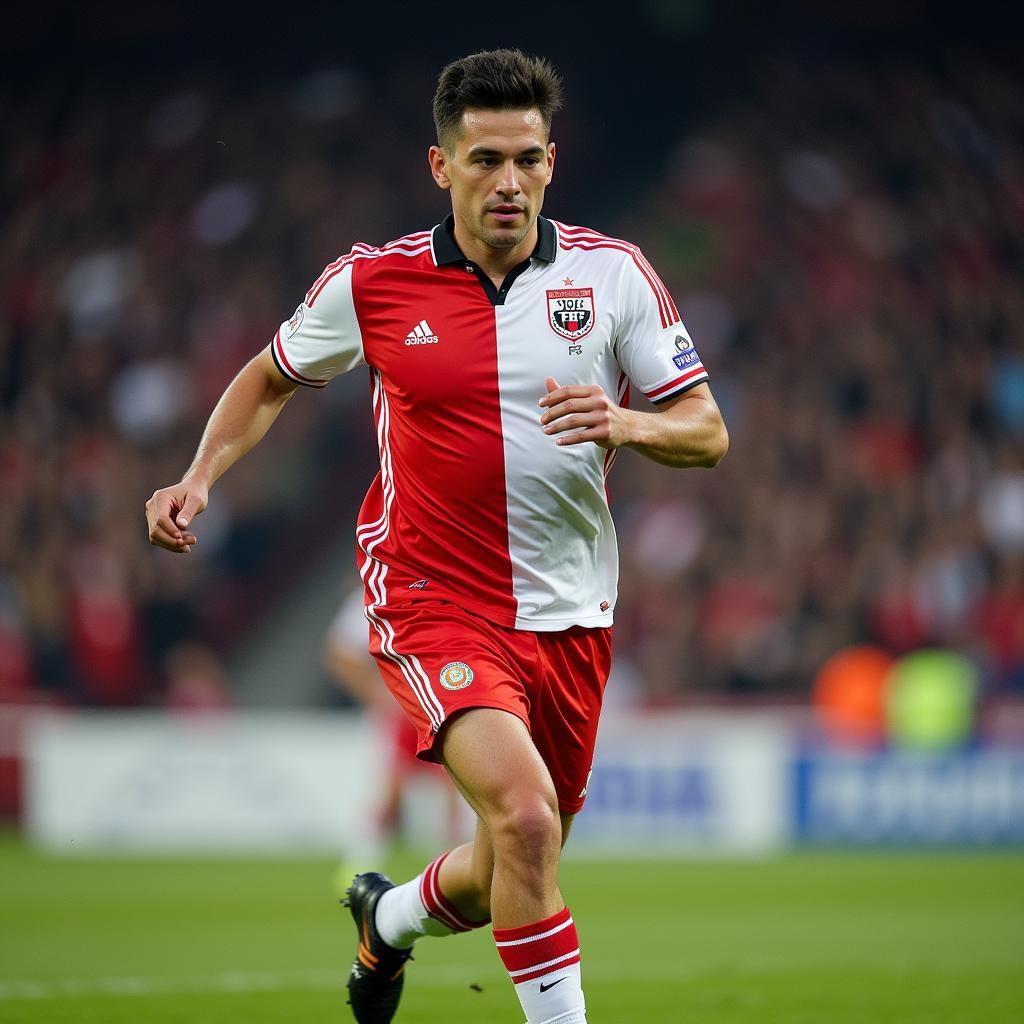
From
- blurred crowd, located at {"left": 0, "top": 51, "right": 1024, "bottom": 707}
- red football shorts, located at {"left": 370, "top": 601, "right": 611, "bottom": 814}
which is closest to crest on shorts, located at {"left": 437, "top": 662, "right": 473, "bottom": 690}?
red football shorts, located at {"left": 370, "top": 601, "right": 611, "bottom": 814}

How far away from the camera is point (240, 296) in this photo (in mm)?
20047

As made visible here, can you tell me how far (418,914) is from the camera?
5.36 m

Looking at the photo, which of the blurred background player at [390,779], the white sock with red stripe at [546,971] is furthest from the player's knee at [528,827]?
the blurred background player at [390,779]

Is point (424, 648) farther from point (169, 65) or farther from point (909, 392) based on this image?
point (169, 65)

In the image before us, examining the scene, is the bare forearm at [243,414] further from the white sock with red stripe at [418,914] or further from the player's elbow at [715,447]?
the white sock with red stripe at [418,914]

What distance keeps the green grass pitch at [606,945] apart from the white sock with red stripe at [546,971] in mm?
928

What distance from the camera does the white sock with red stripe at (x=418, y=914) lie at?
530cm

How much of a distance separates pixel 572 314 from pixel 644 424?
21.6 inches

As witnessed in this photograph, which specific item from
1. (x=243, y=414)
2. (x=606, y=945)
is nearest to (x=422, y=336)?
(x=243, y=414)

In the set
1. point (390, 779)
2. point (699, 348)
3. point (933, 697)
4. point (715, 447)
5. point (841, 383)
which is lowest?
point (933, 697)

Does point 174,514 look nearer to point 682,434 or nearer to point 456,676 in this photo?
point 456,676

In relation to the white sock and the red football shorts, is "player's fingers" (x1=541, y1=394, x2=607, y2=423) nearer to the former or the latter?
the red football shorts

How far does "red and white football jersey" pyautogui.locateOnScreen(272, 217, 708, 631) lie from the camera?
15.9 feet

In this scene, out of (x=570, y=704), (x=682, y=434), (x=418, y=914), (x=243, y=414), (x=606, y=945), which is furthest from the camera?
(x=606, y=945)
